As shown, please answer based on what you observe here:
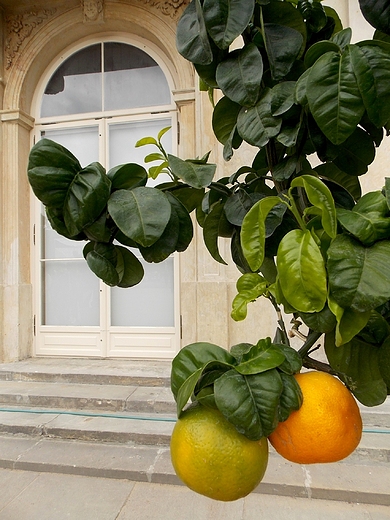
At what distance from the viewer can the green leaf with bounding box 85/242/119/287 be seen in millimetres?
453

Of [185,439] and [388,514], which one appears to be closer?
[185,439]

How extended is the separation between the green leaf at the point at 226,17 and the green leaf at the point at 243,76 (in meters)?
0.03

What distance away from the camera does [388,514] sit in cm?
178

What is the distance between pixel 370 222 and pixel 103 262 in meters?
0.29

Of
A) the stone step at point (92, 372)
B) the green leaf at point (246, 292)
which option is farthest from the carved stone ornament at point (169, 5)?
the green leaf at point (246, 292)

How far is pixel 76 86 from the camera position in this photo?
391 cm

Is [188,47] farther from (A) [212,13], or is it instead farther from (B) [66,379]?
(B) [66,379]

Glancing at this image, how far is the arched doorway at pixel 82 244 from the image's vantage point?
3.64m

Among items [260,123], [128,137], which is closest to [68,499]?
[260,123]

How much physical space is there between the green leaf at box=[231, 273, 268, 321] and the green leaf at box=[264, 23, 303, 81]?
23 centimetres

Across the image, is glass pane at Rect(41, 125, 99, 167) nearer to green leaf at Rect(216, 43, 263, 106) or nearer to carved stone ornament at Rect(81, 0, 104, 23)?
carved stone ornament at Rect(81, 0, 104, 23)

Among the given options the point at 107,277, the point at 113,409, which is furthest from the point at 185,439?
the point at 113,409

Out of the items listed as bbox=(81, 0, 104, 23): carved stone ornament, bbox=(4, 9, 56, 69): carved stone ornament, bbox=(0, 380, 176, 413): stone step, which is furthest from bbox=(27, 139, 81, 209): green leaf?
bbox=(4, 9, 56, 69): carved stone ornament

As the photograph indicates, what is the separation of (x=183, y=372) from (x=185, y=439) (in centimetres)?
7
